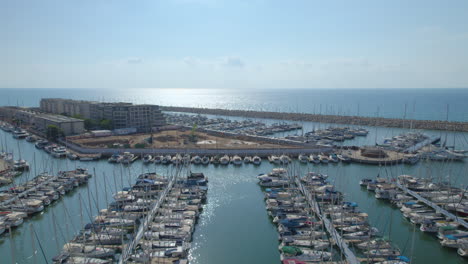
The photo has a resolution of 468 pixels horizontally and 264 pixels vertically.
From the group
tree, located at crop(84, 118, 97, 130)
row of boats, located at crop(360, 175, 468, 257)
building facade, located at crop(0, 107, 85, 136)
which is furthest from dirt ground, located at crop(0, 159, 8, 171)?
row of boats, located at crop(360, 175, 468, 257)

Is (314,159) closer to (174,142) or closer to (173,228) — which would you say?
(174,142)

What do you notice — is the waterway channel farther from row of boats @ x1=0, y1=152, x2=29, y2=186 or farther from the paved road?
the paved road

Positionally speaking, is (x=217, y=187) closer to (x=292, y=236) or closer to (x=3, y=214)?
(x=292, y=236)

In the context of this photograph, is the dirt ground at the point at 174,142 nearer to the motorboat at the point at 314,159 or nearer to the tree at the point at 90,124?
the motorboat at the point at 314,159

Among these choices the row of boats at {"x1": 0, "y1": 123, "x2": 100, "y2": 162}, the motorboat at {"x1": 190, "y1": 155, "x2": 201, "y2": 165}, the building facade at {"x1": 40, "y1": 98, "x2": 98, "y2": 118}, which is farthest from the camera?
the building facade at {"x1": 40, "y1": 98, "x2": 98, "y2": 118}

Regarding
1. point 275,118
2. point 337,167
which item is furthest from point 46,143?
point 275,118

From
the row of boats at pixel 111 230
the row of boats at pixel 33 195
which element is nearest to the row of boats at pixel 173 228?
the row of boats at pixel 111 230

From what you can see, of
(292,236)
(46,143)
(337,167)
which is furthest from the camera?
(46,143)
